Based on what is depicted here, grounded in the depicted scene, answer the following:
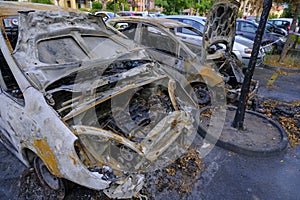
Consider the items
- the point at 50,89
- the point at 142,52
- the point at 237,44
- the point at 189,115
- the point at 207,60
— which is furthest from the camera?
the point at 237,44

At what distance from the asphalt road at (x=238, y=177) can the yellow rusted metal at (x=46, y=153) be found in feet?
3.03

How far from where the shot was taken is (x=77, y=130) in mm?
1824

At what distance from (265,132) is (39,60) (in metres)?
3.67

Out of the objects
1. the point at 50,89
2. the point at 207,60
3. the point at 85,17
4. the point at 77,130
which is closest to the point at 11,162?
the point at 50,89

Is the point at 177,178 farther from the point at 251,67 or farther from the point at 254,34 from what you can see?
the point at 254,34

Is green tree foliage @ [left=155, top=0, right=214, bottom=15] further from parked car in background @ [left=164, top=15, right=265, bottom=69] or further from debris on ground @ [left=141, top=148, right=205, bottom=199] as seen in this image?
debris on ground @ [left=141, top=148, right=205, bottom=199]

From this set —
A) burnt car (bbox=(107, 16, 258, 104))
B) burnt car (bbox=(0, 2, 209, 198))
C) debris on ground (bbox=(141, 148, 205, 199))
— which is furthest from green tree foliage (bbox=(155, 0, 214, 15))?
debris on ground (bbox=(141, 148, 205, 199))

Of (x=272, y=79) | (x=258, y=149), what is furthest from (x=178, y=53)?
(x=272, y=79)

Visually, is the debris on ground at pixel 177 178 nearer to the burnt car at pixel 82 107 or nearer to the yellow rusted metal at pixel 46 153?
the burnt car at pixel 82 107

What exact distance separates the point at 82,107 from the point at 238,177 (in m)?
2.22

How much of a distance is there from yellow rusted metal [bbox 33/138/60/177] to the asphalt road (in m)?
0.92

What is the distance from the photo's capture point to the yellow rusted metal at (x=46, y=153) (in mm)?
1831

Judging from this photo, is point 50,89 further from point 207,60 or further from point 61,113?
point 207,60

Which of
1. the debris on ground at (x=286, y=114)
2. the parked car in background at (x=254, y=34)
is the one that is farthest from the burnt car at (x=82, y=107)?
the parked car in background at (x=254, y=34)
